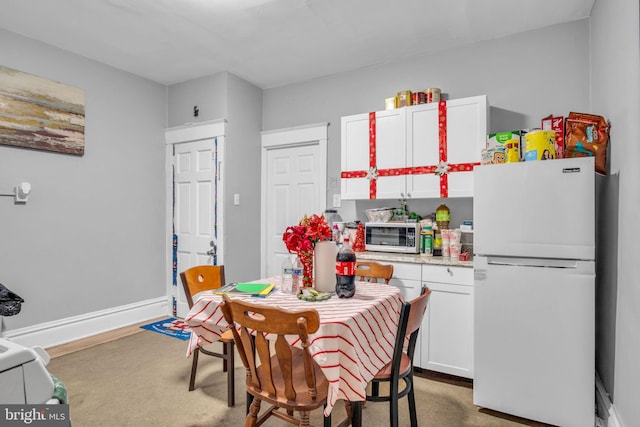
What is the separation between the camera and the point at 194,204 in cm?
421

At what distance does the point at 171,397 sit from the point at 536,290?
8.04ft

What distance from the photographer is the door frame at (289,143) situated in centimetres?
399

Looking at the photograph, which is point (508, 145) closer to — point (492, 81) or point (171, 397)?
point (492, 81)

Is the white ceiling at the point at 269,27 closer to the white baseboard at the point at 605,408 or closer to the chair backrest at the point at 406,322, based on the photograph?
the chair backrest at the point at 406,322

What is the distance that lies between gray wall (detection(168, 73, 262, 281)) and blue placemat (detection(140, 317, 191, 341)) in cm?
69

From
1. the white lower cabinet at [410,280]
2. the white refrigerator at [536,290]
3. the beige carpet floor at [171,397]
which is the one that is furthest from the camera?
the white lower cabinet at [410,280]

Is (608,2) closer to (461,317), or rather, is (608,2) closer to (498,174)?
(498,174)

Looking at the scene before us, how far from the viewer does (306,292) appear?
1.88 meters

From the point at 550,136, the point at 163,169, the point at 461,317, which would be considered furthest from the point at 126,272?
the point at 550,136

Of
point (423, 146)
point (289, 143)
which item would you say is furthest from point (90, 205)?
point (423, 146)

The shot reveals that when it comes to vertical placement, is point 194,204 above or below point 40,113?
below

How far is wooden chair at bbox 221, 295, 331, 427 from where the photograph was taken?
136 centimetres

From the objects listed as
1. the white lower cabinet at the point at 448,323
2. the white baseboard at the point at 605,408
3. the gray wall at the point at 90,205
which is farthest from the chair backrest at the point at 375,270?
the gray wall at the point at 90,205

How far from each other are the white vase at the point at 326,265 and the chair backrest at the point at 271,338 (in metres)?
0.47
